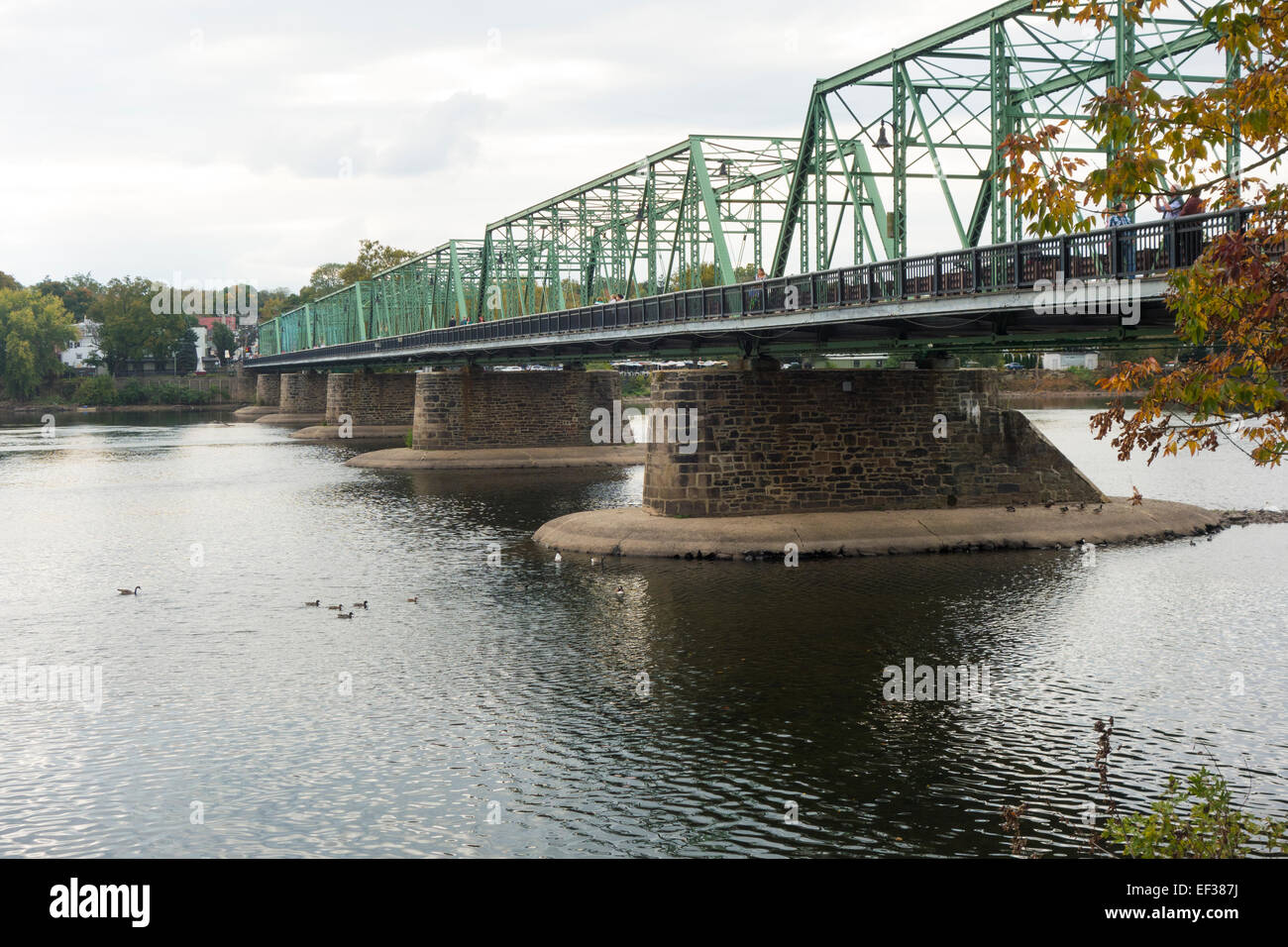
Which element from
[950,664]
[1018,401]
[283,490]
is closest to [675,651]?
[950,664]

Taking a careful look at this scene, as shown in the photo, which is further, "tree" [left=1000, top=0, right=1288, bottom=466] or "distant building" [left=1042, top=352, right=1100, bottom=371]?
"distant building" [left=1042, top=352, right=1100, bottom=371]

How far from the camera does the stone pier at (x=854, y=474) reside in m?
34.5

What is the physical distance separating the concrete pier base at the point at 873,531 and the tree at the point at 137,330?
515 ft

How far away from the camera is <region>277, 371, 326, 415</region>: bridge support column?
425 ft

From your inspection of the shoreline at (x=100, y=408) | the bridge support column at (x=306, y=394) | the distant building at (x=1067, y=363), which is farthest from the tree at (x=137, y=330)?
the distant building at (x=1067, y=363)

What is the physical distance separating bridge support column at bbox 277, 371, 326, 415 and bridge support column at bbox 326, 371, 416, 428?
3001cm

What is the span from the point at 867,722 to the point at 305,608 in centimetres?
1474

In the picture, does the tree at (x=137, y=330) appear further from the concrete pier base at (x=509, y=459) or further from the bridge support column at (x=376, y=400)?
the concrete pier base at (x=509, y=459)

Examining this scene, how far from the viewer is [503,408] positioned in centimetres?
6931

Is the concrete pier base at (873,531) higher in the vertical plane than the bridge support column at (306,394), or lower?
lower

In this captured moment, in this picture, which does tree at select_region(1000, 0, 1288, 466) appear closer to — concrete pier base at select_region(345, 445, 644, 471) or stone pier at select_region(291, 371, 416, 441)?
concrete pier base at select_region(345, 445, 644, 471)

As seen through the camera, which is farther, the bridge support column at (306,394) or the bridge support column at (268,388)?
the bridge support column at (268,388)

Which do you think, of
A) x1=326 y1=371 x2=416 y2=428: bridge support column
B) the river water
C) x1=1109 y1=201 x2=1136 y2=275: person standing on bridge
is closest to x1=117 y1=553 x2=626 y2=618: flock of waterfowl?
the river water
